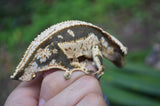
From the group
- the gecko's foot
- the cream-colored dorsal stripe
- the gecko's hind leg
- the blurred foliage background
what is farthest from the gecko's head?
the blurred foliage background

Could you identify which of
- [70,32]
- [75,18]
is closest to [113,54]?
[70,32]

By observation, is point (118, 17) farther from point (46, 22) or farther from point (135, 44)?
point (46, 22)

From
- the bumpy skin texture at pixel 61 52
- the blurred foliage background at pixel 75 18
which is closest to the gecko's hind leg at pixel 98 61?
the bumpy skin texture at pixel 61 52

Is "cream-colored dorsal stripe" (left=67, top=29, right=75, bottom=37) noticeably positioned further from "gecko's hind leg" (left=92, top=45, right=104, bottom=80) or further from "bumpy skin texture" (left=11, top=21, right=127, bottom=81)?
"gecko's hind leg" (left=92, top=45, right=104, bottom=80)

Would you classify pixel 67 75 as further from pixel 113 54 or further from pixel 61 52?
pixel 113 54

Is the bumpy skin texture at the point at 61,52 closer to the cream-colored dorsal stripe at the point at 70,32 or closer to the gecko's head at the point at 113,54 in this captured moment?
the cream-colored dorsal stripe at the point at 70,32

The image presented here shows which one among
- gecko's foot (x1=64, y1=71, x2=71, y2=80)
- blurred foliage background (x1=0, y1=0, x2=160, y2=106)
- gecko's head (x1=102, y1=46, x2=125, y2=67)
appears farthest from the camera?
blurred foliage background (x1=0, y1=0, x2=160, y2=106)

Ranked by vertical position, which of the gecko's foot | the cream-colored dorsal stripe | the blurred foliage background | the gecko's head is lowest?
the gecko's foot

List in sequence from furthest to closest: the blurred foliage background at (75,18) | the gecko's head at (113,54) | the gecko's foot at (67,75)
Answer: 1. the blurred foliage background at (75,18)
2. the gecko's head at (113,54)
3. the gecko's foot at (67,75)
